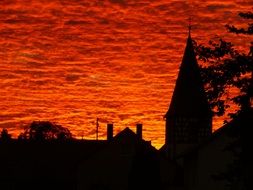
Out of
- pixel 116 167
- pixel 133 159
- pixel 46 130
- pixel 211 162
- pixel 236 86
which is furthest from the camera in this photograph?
pixel 46 130

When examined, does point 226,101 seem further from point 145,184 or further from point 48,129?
point 48,129

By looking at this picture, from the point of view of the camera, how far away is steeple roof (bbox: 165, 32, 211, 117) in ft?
282

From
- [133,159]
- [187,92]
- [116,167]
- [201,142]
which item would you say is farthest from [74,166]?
[133,159]

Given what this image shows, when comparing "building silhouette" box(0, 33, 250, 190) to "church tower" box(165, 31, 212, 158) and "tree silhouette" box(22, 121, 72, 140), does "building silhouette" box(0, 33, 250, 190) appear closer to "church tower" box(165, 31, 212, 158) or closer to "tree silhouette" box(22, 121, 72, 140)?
"church tower" box(165, 31, 212, 158)

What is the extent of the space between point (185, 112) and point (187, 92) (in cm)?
236

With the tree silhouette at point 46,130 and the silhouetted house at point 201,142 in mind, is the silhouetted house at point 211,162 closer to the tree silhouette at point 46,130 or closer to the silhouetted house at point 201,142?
the silhouetted house at point 201,142

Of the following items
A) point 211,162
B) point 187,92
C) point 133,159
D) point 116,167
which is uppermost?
point 187,92

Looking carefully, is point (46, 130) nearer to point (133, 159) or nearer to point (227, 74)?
point (133, 159)

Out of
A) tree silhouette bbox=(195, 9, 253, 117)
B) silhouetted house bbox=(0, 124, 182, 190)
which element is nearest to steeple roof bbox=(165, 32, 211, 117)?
silhouetted house bbox=(0, 124, 182, 190)

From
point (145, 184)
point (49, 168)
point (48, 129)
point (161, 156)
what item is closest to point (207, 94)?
point (145, 184)

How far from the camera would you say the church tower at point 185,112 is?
86250 mm

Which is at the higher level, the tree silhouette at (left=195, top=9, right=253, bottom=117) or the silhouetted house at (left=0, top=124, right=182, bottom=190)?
the tree silhouette at (left=195, top=9, right=253, bottom=117)

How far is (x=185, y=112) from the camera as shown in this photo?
88.4m

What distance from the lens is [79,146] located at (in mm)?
83562
